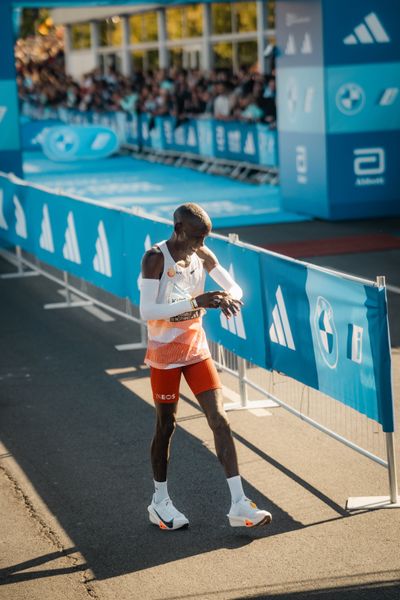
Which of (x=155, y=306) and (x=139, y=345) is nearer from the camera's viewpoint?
(x=155, y=306)

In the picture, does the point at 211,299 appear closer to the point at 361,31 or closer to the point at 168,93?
the point at 361,31

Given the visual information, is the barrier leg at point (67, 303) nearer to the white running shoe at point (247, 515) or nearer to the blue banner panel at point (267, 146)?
the white running shoe at point (247, 515)

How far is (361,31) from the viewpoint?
66.0 feet

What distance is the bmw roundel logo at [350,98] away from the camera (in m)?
20.2

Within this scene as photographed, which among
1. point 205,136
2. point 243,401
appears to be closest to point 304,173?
point 205,136

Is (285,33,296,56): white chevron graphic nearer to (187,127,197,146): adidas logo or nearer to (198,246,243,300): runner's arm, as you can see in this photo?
(187,127,197,146): adidas logo

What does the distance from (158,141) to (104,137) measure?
2.46 metres

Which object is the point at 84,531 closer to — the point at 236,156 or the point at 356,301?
the point at 356,301

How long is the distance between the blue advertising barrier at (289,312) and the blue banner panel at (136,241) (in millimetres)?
10

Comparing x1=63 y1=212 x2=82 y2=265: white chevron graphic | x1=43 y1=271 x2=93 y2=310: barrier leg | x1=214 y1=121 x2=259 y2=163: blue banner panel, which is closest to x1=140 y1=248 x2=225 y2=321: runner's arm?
x1=63 y1=212 x2=82 y2=265: white chevron graphic

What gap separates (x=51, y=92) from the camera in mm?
47000

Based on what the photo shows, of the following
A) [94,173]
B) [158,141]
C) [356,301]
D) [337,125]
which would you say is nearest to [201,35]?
[158,141]

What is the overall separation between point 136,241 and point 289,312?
11.8 feet

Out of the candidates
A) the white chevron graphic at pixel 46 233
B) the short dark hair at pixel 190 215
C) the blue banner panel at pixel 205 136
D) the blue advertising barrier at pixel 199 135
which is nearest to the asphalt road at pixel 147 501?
the short dark hair at pixel 190 215
